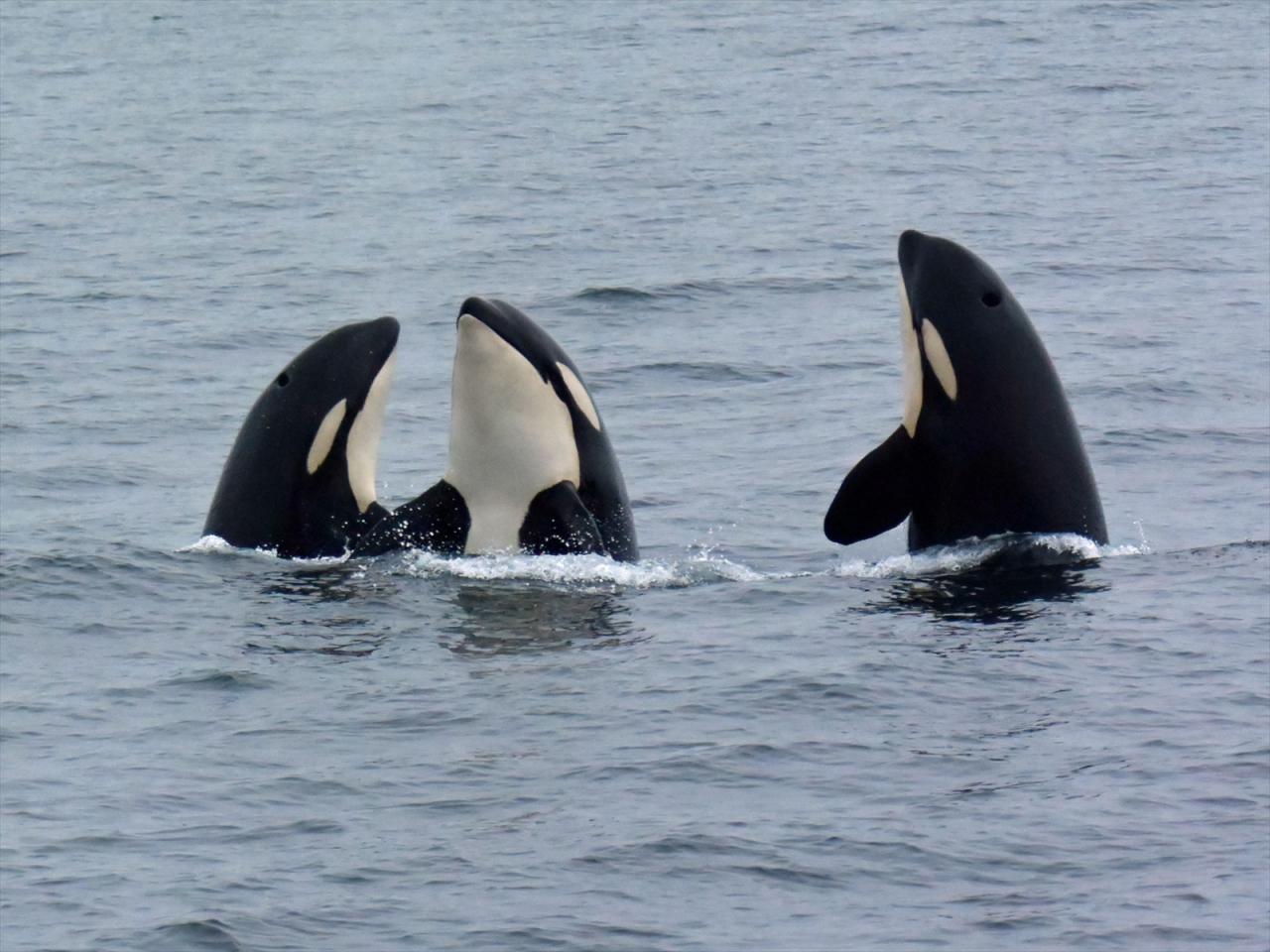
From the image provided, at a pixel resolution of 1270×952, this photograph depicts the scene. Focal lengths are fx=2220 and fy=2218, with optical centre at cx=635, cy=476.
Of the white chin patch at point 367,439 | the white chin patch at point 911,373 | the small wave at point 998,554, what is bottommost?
the small wave at point 998,554

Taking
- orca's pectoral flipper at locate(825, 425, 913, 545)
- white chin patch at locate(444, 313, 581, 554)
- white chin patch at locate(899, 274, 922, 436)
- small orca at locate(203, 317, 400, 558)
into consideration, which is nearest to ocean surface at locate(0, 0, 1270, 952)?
small orca at locate(203, 317, 400, 558)

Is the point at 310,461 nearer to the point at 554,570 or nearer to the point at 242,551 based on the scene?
the point at 242,551

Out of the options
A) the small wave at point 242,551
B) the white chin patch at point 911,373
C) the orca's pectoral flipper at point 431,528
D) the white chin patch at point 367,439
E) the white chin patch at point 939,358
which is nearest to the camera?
the white chin patch at point 939,358

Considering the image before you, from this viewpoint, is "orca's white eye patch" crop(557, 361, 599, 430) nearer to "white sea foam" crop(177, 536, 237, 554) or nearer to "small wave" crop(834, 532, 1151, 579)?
"small wave" crop(834, 532, 1151, 579)

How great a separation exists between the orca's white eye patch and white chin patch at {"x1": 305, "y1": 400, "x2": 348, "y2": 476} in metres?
1.66

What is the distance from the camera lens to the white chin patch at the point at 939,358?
49.4 feet

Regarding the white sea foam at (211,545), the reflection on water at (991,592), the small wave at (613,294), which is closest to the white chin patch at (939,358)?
the reflection on water at (991,592)

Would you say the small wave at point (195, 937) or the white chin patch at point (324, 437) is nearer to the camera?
the small wave at point (195, 937)

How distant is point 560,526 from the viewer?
15.2 metres

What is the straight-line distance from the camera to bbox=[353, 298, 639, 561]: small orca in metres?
15.2

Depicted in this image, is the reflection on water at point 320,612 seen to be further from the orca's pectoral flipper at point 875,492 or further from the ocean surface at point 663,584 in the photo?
the orca's pectoral flipper at point 875,492

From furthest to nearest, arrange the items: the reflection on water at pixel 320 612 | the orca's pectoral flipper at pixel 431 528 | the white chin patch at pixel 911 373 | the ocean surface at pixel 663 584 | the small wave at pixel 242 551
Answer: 1. the small wave at pixel 242 551
2. the orca's pectoral flipper at pixel 431 528
3. the white chin patch at pixel 911 373
4. the reflection on water at pixel 320 612
5. the ocean surface at pixel 663 584

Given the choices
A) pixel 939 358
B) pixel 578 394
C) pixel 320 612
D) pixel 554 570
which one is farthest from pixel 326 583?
pixel 939 358

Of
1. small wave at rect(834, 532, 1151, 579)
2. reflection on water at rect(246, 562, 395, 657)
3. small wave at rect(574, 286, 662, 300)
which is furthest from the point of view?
small wave at rect(574, 286, 662, 300)
